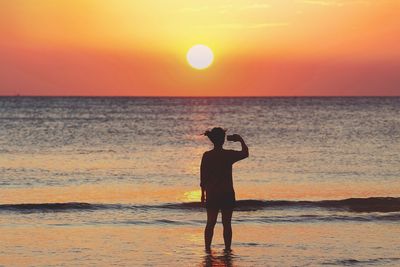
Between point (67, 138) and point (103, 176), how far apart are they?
23.8 metres

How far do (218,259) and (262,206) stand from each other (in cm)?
709

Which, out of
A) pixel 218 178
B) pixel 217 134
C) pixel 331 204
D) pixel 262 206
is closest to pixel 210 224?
pixel 218 178

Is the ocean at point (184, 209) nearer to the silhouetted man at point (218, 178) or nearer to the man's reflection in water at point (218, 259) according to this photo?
the man's reflection in water at point (218, 259)

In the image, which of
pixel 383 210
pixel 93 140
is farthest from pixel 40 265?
pixel 93 140

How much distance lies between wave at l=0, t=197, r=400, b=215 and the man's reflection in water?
591cm

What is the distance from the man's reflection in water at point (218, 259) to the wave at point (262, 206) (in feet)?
19.4

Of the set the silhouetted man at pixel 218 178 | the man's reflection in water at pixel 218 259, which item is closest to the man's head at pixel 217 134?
the silhouetted man at pixel 218 178

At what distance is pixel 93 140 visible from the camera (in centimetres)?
4875

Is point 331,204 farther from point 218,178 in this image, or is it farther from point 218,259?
point 218,178

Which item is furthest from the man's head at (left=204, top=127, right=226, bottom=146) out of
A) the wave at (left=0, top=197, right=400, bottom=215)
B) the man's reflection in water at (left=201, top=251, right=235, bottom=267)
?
the wave at (left=0, top=197, right=400, bottom=215)

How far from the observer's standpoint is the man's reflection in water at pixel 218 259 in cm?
1219

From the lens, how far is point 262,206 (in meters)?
19.6

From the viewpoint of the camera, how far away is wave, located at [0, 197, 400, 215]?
1877 centimetres

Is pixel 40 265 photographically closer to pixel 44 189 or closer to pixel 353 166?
Result: pixel 44 189
